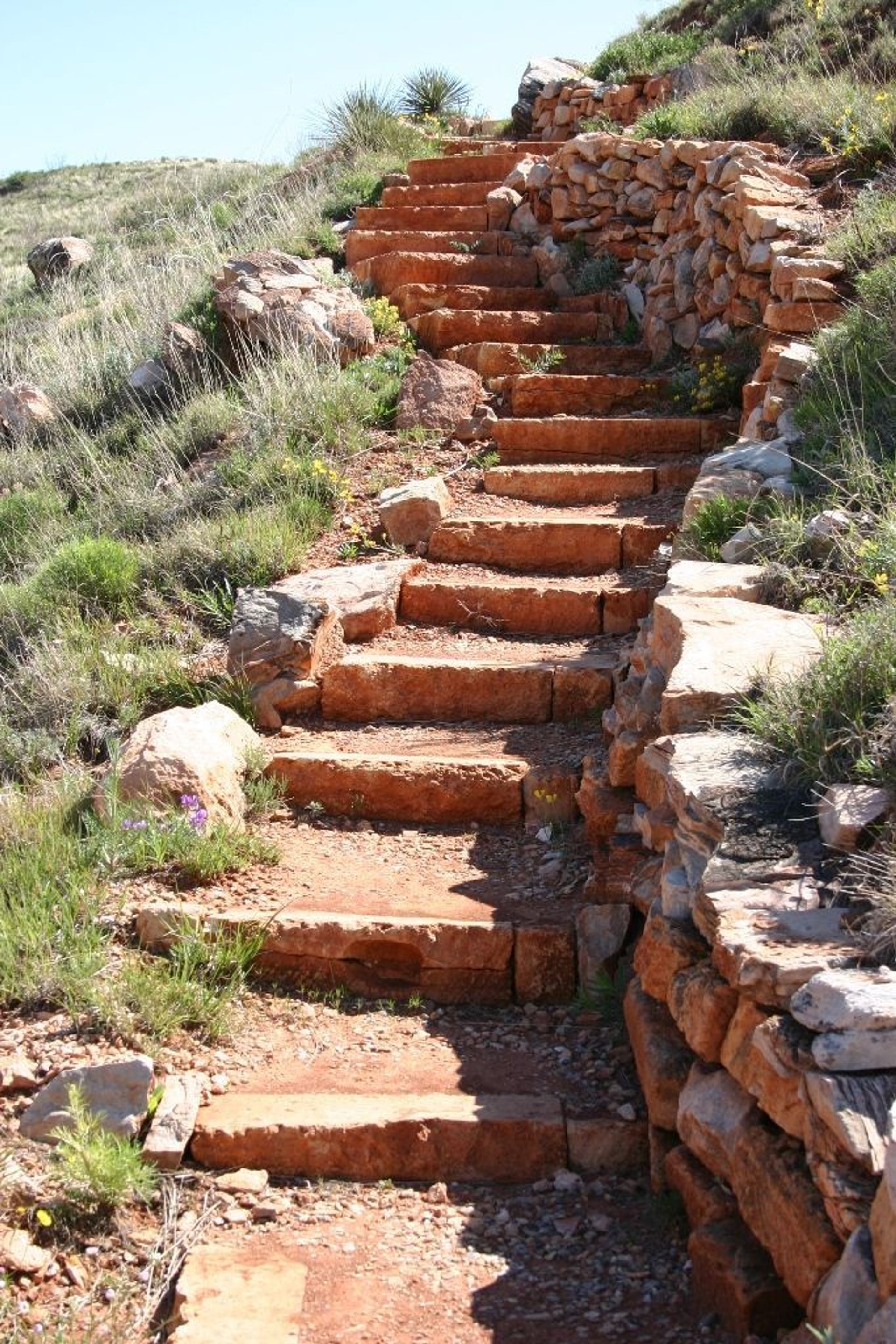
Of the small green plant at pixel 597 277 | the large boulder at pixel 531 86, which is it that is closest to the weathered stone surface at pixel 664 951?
the small green plant at pixel 597 277

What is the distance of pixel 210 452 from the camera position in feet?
26.5

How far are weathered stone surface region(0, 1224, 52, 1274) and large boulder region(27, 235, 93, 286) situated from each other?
12827mm

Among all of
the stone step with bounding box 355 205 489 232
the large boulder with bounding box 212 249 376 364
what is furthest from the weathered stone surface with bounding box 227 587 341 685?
the stone step with bounding box 355 205 489 232

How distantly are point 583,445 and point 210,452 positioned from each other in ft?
7.31

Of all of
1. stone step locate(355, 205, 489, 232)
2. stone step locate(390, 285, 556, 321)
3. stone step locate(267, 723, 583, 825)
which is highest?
stone step locate(355, 205, 489, 232)

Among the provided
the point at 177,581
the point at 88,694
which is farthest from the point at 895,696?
the point at 177,581

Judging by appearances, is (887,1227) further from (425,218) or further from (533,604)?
(425,218)

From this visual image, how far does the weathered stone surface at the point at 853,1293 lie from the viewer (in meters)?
2.20

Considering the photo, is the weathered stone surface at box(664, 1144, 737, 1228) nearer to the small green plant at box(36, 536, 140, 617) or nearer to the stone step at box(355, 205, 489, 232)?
the small green plant at box(36, 536, 140, 617)

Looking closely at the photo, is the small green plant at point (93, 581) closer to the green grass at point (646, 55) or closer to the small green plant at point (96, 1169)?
the small green plant at point (96, 1169)

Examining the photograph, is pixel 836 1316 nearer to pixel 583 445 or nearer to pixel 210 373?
pixel 583 445

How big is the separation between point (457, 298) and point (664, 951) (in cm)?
669

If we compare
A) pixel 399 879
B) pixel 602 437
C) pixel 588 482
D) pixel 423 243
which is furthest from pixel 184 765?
pixel 423 243

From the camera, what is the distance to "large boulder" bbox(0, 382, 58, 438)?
967cm
